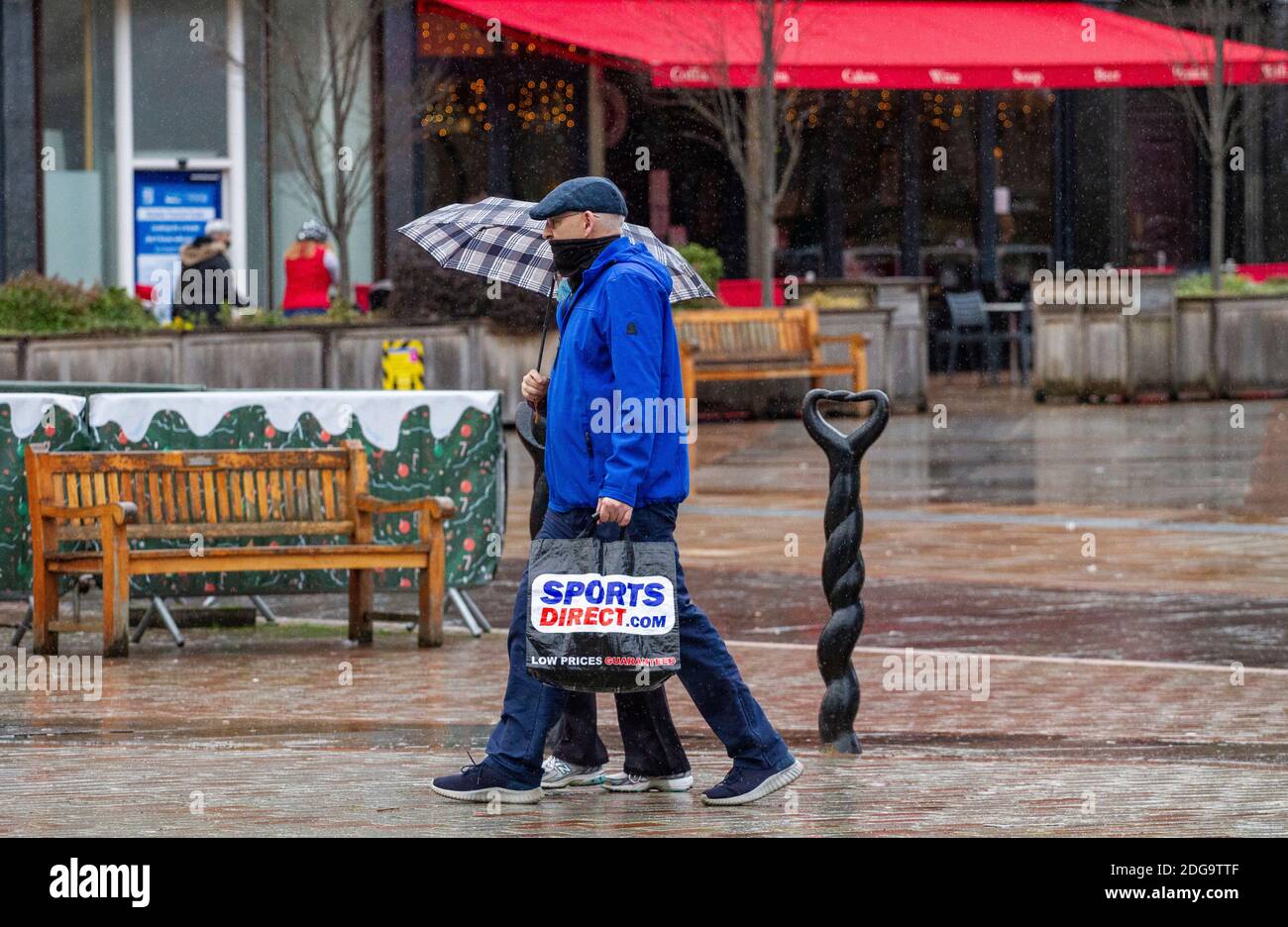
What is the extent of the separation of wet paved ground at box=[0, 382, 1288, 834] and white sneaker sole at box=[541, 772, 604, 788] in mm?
75

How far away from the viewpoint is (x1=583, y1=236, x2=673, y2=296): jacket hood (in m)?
6.10

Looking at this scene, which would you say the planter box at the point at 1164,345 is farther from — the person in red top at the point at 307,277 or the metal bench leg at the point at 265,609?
the metal bench leg at the point at 265,609

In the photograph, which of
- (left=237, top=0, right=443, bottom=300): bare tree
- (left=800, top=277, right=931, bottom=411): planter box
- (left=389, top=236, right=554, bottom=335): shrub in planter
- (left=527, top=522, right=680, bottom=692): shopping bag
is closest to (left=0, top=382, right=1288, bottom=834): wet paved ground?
(left=527, top=522, right=680, bottom=692): shopping bag

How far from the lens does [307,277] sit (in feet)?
67.2

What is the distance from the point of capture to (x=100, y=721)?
800 centimetres

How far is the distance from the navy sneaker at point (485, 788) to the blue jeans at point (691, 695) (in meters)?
0.02

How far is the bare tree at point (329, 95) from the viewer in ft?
74.0

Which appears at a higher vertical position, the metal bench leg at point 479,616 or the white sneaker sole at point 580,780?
the metal bench leg at point 479,616

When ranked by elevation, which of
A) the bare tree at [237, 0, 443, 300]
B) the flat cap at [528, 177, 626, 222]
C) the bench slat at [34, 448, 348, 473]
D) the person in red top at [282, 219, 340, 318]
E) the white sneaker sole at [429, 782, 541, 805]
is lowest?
the white sneaker sole at [429, 782, 541, 805]

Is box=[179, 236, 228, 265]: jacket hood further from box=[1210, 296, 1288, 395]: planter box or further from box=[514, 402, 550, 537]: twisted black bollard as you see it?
box=[514, 402, 550, 537]: twisted black bollard

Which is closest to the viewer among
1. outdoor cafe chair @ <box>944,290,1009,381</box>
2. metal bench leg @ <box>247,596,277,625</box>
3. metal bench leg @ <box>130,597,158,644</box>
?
metal bench leg @ <box>130,597,158,644</box>

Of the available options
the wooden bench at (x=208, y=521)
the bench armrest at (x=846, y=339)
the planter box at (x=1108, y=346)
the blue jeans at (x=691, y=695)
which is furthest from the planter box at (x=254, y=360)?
the blue jeans at (x=691, y=695)
